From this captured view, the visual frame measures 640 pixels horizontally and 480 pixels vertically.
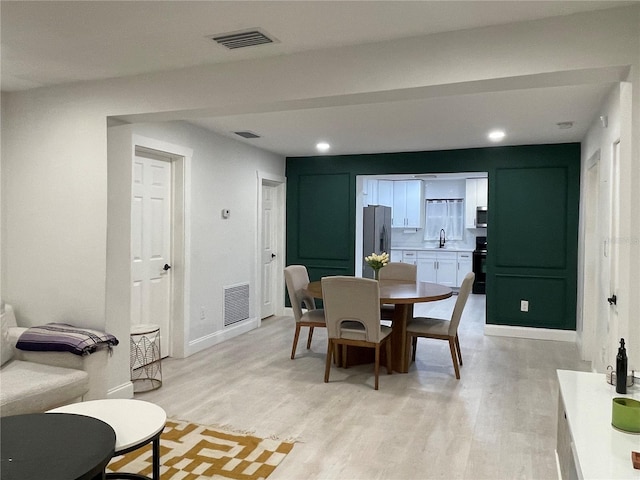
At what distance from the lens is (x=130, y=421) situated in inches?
82.3

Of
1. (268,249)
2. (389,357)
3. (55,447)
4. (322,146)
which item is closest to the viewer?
(55,447)

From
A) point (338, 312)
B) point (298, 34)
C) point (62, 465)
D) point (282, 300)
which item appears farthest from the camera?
point (282, 300)

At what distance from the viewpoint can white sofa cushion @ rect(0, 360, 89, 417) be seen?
8.34 feet

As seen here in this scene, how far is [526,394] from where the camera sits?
371cm

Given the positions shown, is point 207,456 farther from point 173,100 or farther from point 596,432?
point 173,100

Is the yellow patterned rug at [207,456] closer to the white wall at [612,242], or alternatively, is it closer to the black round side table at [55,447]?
the black round side table at [55,447]

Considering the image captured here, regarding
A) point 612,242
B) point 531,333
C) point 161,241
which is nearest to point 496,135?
point 612,242

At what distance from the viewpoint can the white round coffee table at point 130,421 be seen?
1933mm

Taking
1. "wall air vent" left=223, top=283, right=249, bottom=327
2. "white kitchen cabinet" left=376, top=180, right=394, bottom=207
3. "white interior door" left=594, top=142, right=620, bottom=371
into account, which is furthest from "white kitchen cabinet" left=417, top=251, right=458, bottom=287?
"white interior door" left=594, top=142, right=620, bottom=371

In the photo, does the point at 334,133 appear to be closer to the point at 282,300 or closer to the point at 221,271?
the point at 221,271

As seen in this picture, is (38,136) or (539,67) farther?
(38,136)

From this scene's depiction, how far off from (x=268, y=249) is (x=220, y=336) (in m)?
1.69

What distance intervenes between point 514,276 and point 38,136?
5.13 metres

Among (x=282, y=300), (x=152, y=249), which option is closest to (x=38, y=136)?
(x=152, y=249)
